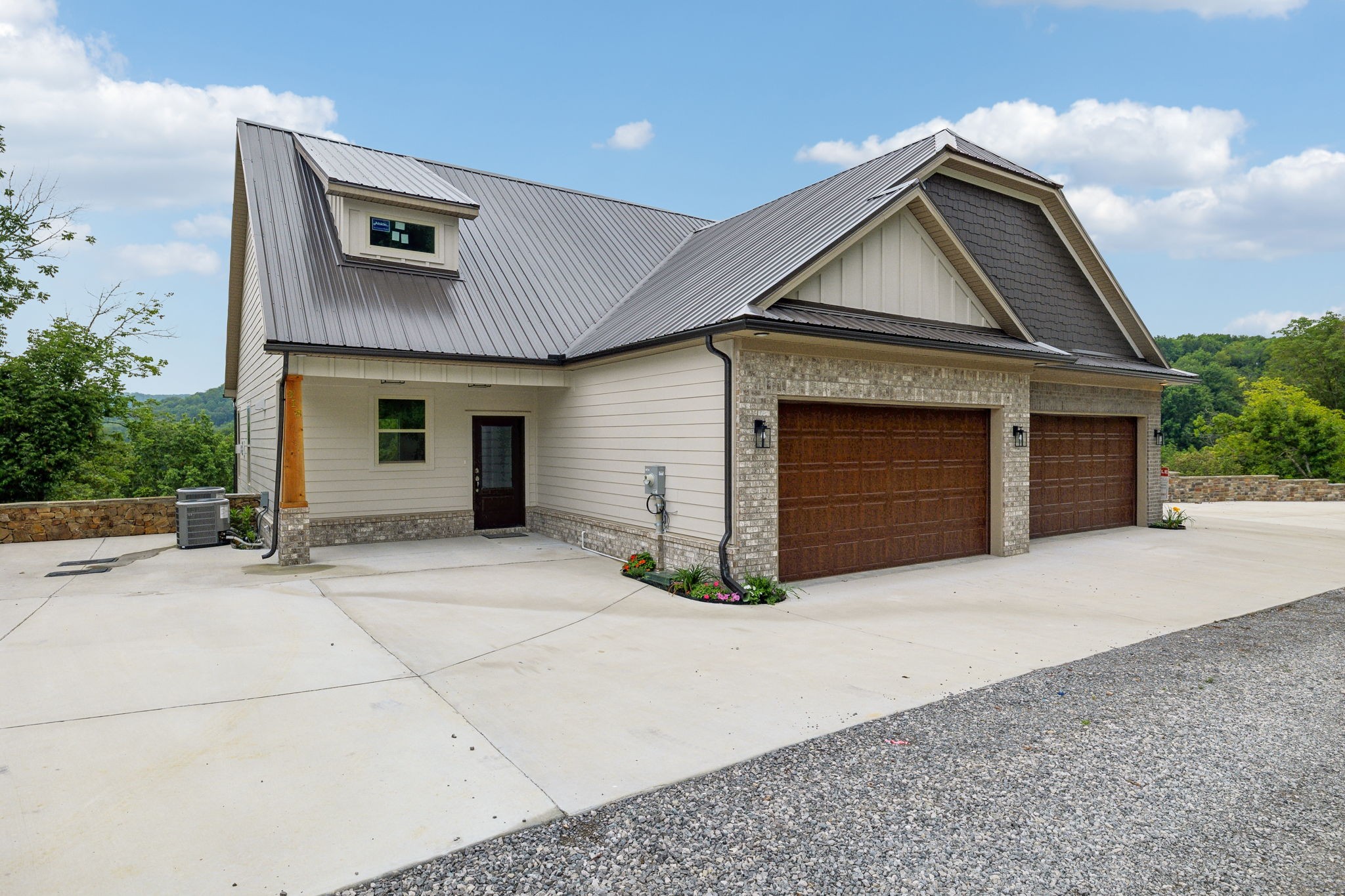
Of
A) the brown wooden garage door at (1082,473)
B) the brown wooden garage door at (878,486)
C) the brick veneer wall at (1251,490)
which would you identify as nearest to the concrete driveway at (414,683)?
the brown wooden garage door at (878,486)

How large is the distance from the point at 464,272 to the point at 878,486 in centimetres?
818

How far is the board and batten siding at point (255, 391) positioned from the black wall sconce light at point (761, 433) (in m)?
6.75

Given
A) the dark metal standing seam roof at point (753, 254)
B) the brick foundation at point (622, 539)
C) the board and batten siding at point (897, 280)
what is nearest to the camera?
the brick foundation at point (622, 539)

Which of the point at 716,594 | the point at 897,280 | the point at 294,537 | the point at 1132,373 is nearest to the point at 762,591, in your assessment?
the point at 716,594

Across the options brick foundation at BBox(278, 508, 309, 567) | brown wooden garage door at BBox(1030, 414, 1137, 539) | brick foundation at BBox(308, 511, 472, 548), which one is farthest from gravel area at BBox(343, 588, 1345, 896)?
brick foundation at BBox(308, 511, 472, 548)

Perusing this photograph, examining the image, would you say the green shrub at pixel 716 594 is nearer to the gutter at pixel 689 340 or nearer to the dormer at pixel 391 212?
the gutter at pixel 689 340

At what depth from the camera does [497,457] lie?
42.2 ft

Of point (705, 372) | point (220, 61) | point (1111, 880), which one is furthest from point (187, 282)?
point (1111, 880)

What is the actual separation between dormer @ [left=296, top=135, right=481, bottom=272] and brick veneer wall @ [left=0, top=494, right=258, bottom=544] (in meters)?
5.18

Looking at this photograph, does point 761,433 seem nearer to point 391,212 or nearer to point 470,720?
point 470,720

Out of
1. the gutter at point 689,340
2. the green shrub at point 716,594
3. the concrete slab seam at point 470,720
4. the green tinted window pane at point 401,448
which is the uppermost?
the gutter at point 689,340

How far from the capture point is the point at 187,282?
2294 cm

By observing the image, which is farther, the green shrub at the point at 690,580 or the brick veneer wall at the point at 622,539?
the brick veneer wall at the point at 622,539

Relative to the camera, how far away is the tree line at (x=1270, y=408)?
30172 millimetres
